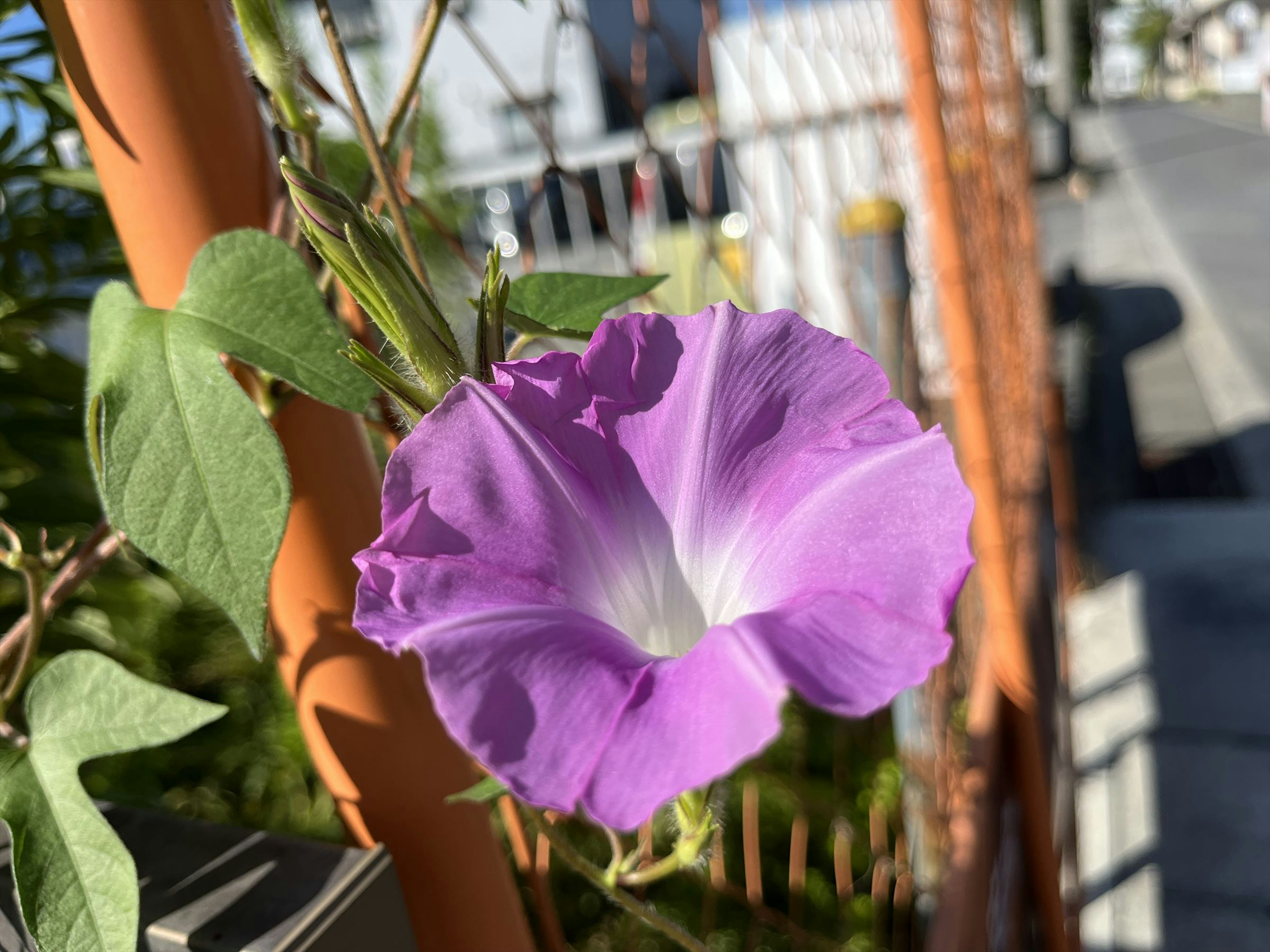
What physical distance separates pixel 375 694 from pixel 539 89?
27.6 feet

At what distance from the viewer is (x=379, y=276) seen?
252 mm

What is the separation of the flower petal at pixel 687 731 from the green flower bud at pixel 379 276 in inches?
4.4

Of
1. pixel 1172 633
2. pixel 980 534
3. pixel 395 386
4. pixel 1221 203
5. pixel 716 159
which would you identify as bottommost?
pixel 1221 203

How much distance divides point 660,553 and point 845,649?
0.25 ft

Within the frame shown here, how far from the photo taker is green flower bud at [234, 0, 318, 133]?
327mm

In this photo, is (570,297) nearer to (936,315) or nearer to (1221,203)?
(936,315)

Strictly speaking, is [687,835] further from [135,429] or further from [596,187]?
[596,187]

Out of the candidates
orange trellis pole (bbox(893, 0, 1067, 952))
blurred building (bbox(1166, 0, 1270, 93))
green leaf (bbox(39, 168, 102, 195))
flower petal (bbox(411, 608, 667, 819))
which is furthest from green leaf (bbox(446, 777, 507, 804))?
blurred building (bbox(1166, 0, 1270, 93))

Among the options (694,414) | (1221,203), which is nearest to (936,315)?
(694,414)

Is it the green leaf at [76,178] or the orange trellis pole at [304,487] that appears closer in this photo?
the orange trellis pole at [304,487]

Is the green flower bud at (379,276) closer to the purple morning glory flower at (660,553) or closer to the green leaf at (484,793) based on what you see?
the purple morning glory flower at (660,553)

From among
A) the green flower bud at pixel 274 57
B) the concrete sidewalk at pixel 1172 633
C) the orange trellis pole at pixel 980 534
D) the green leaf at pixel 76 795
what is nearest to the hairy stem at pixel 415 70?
the green flower bud at pixel 274 57

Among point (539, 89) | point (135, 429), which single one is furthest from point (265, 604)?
point (539, 89)

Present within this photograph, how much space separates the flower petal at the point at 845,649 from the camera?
0.20 meters
